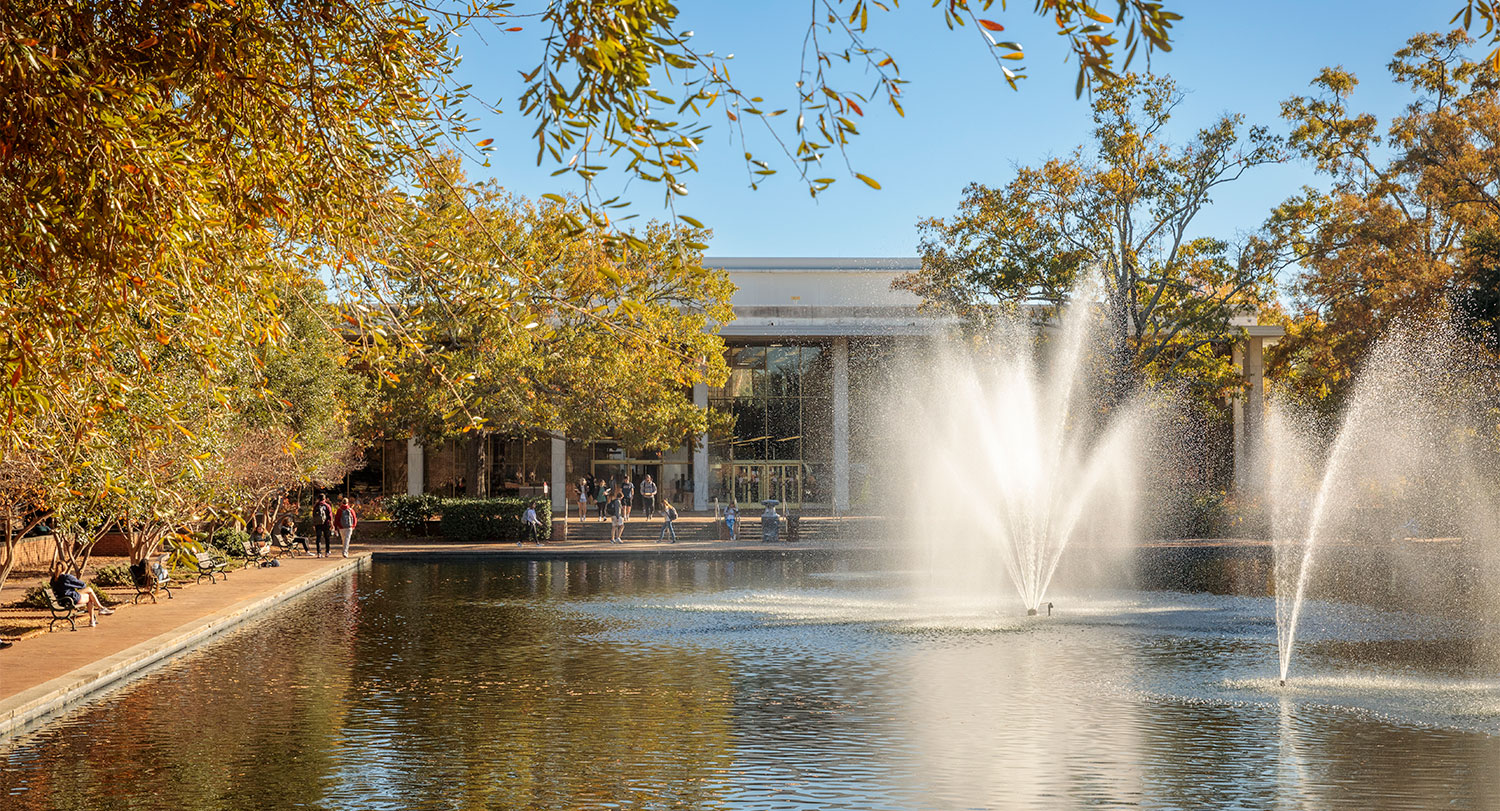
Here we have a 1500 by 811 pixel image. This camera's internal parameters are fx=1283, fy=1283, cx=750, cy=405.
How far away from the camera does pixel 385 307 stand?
6.98 meters

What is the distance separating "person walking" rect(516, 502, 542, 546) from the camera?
3531 cm

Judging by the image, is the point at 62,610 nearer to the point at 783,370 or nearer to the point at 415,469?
the point at 415,469

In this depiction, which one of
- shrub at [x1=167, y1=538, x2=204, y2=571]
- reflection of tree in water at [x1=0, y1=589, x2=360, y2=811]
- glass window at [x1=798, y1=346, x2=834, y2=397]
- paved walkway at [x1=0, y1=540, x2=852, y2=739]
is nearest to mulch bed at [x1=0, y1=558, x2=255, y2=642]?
paved walkway at [x1=0, y1=540, x2=852, y2=739]

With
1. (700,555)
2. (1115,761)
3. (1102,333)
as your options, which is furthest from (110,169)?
(1102,333)

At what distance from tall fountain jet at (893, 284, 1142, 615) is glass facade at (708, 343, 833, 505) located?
31.9 ft

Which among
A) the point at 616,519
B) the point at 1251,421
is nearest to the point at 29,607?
the point at 616,519

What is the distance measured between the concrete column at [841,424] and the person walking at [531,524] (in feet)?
58.5

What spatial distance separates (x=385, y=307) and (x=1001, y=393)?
26533 millimetres

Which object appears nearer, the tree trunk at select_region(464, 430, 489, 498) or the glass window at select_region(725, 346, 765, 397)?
the tree trunk at select_region(464, 430, 489, 498)

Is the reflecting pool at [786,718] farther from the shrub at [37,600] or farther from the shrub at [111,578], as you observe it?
the shrub at [111,578]

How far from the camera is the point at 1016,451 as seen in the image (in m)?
28.7

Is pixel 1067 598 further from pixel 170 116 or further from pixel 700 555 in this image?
pixel 170 116

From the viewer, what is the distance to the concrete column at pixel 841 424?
171ft

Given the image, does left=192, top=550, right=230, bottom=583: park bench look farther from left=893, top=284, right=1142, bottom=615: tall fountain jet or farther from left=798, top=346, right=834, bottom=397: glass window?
left=798, top=346, right=834, bottom=397: glass window
